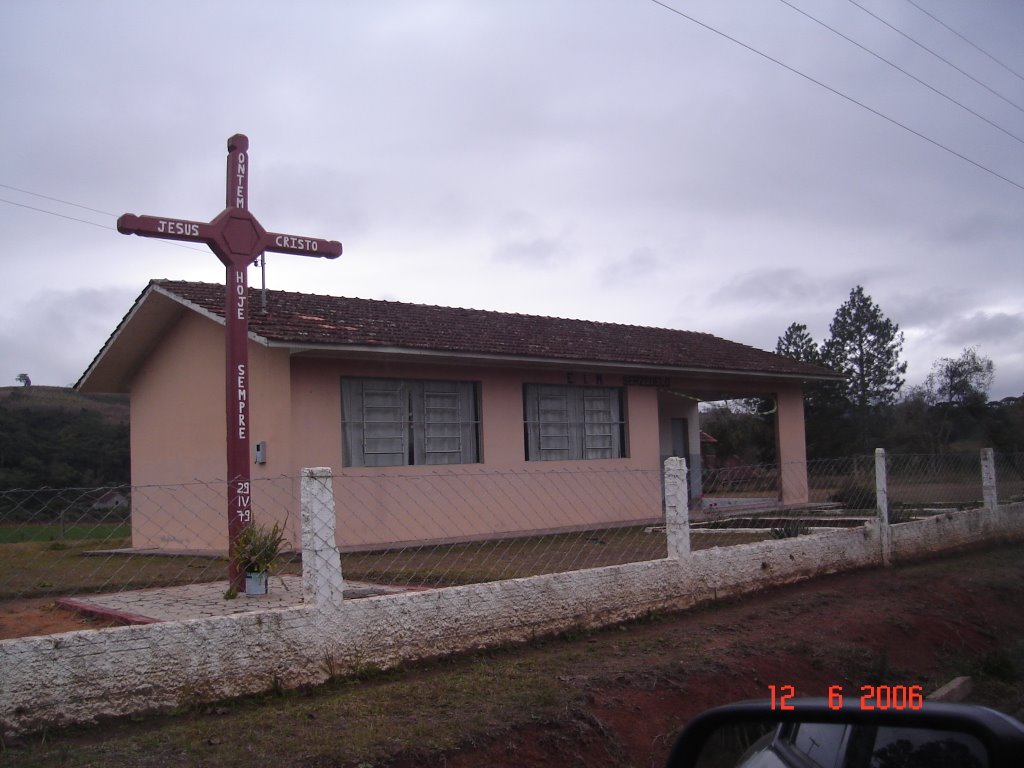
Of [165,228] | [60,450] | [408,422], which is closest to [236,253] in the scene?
[165,228]

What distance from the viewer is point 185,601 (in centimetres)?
727

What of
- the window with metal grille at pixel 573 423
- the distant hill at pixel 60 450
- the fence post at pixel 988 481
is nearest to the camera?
the fence post at pixel 988 481

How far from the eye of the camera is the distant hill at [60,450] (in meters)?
22.9

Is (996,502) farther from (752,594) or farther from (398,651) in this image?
(398,651)

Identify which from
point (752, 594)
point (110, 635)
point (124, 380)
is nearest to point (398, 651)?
point (110, 635)

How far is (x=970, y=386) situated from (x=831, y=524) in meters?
32.4

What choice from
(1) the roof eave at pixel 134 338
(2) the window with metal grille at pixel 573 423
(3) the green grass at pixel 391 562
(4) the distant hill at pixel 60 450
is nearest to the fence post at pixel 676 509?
(3) the green grass at pixel 391 562

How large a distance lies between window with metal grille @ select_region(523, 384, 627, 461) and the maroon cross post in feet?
22.3

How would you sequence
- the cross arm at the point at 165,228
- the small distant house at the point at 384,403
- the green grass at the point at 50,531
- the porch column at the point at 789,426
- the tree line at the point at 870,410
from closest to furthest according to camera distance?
the green grass at the point at 50,531, the cross arm at the point at 165,228, the small distant house at the point at 384,403, the porch column at the point at 789,426, the tree line at the point at 870,410

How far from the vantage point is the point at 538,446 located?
14961 millimetres

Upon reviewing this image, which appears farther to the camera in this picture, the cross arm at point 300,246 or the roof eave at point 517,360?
the roof eave at point 517,360

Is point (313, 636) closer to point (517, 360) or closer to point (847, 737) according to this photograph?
point (847, 737)

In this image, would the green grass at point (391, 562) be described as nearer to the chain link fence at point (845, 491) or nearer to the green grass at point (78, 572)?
the green grass at point (78, 572)

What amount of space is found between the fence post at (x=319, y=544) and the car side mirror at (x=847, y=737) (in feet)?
12.1
